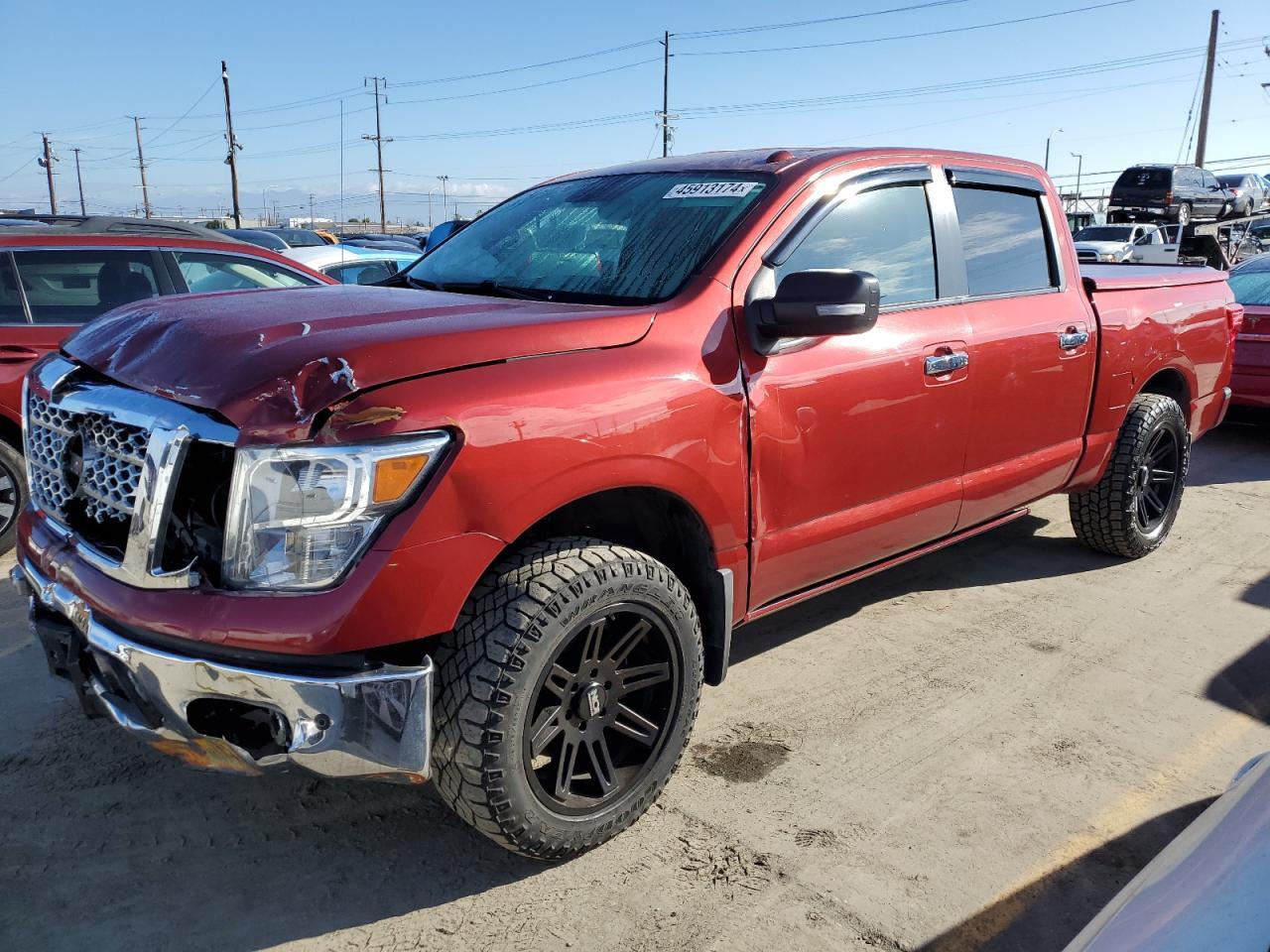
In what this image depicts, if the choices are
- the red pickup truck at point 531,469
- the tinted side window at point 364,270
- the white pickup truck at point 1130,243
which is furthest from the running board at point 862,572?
the white pickup truck at point 1130,243

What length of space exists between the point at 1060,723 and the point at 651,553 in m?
1.60

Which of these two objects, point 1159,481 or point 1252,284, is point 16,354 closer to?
point 1159,481

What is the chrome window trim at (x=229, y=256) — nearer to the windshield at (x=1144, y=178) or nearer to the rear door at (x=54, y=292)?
Result: the rear door at (x=54, y=292)

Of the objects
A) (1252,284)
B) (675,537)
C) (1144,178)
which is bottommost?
(675,537)

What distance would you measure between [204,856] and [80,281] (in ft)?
12.4

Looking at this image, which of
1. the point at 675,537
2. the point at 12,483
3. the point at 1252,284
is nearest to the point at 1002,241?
the point at 675,537

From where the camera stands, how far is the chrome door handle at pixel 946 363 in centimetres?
348

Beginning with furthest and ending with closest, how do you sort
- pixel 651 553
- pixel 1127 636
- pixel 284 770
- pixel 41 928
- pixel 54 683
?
pixel 1127 636 → pixel 54 683 → pixel 651 553 → pixel 41 928 → pixel 284 770

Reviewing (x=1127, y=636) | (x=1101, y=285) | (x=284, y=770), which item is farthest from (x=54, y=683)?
(x=1101, y=285)

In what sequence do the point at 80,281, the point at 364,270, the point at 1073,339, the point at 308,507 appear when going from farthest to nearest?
the point at 364,270, the point at 80,281, the point at 1073,339, the point at 308,507

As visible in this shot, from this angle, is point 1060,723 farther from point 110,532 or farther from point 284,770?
point 110,532

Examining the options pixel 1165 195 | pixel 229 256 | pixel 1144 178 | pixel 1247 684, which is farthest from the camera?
pixel 1144 178

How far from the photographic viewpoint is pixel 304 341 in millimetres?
2340

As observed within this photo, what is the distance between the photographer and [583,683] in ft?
8.55
